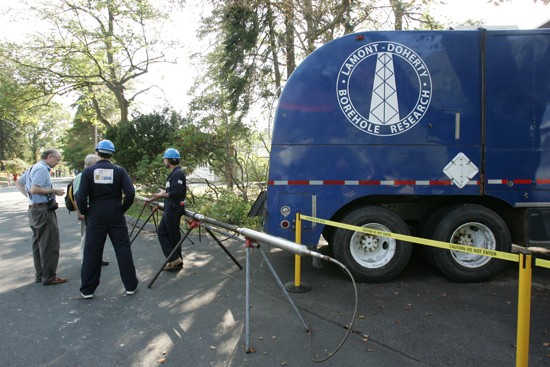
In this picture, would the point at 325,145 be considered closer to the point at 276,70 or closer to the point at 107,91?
the point at 276,70

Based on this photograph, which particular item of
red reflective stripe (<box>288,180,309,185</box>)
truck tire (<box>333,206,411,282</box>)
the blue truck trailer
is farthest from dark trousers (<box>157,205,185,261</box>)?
truck tire (<box>333,206,411,282</box>)

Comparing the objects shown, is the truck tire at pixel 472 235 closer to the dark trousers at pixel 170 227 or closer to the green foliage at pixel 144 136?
the dark trousers at pixel 170 227

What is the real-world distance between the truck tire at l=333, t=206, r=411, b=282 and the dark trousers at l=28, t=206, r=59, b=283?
388cm

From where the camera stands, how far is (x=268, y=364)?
128 inches

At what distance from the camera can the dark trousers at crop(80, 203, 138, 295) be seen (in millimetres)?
4793

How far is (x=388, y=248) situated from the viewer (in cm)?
536

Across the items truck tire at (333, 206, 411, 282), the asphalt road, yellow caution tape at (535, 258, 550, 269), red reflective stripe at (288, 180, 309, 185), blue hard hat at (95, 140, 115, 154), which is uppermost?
blue hard hat at (95, 140, 115, 154)

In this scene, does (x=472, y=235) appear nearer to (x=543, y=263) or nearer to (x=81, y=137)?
(x=543, y=263)

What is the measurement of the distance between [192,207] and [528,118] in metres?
8.73

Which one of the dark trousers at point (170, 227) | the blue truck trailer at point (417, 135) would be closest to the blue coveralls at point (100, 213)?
the dark trousers at point (170, 227)

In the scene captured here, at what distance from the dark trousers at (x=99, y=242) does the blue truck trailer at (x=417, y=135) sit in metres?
1.94

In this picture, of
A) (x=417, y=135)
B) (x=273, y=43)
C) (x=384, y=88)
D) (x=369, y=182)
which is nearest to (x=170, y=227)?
(x=369, y=182)

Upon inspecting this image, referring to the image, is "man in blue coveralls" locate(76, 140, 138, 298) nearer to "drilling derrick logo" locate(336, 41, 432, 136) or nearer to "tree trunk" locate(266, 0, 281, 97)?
"drilling derrick logo" locate(336, 41, 432, 136)

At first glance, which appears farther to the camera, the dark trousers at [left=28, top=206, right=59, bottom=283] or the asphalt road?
the dark trousers at [left=28, top=206, right=59, bottom=283]
